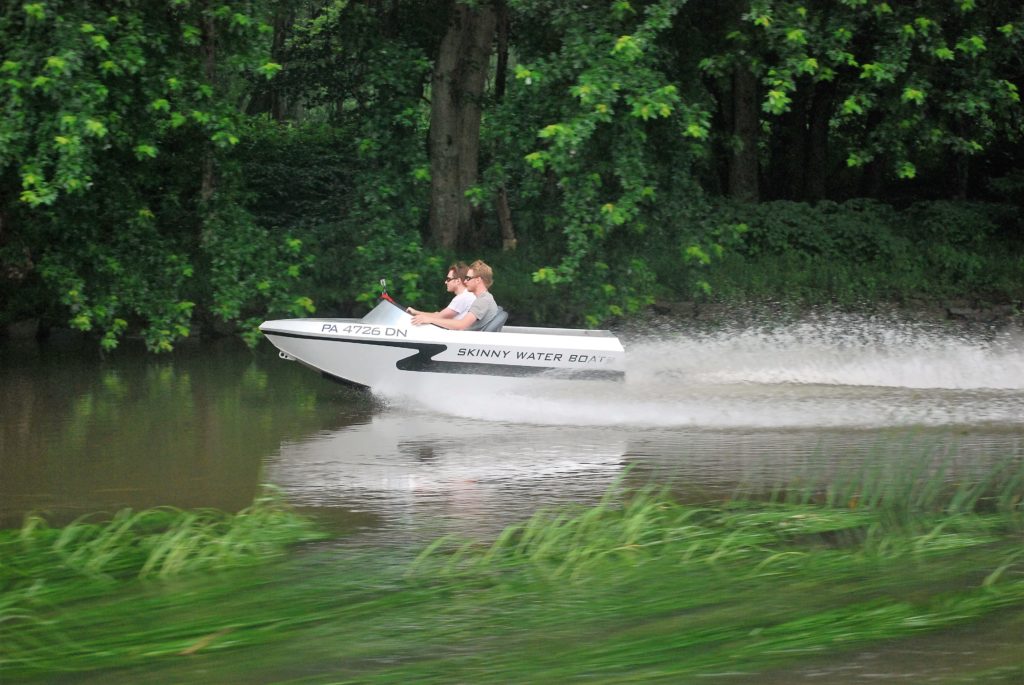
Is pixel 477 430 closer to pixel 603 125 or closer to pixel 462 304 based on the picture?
pixel 462 304

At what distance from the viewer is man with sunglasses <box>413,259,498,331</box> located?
1353 cm

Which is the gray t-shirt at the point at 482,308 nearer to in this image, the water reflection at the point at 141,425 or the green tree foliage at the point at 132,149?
the water reflection at the point at 141,425

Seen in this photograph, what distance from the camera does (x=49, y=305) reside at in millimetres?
20828

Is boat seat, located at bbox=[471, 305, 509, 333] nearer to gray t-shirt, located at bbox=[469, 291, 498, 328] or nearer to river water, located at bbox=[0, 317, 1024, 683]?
gray t-shirt, located at bbox=[469, 291, 498, 328]

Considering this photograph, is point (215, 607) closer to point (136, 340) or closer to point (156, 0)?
point (156, 0)

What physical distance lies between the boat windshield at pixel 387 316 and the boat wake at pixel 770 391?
72 cm

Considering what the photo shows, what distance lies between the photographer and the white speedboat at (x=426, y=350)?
13.2 meters

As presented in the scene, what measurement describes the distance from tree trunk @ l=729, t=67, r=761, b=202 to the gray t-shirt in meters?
9.05

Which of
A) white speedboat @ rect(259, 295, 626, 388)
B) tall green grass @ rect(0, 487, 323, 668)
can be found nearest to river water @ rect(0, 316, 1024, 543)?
white speedboat @ rect(259, 295, 626, 388)

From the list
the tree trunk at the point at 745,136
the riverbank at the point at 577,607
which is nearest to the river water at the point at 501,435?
the riverbank at the point at 577,607

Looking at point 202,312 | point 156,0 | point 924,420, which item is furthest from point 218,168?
point 924,420

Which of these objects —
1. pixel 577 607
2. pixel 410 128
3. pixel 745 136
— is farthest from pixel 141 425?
pixel 745 136

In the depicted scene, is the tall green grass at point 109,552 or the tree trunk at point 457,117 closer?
the tall green grass at point 109,552

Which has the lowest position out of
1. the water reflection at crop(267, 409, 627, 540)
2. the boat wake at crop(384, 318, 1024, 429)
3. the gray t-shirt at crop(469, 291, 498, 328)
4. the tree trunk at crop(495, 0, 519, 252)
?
the water reflection at crop(267, 409, 627, 540)
